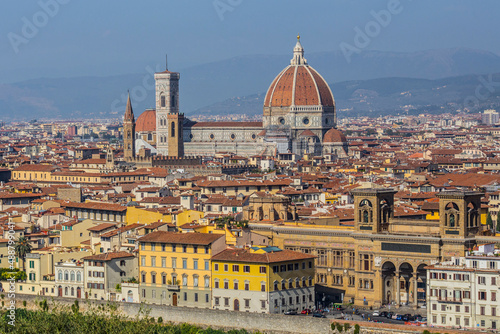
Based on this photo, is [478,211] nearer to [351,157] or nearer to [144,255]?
[144,255]

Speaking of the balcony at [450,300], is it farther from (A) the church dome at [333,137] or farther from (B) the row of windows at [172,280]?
(A) the church dome at [333,137]

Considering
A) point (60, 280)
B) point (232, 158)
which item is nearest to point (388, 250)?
point (60, 280)

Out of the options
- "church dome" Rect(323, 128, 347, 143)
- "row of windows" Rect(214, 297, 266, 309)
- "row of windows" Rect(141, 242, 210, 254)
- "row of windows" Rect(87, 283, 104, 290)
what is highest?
"church dome" Rect(323, 128, 347, 143)

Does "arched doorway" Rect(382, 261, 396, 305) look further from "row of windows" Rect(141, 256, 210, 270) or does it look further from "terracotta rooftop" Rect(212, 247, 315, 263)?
"row of windows" Rect(141, 256, 210, 270)

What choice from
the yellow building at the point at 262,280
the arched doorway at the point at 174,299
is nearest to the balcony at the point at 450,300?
the yellow building at the point at 262,280

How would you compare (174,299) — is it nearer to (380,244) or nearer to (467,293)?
(380,244)

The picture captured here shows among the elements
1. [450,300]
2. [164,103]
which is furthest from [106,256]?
[164,103]

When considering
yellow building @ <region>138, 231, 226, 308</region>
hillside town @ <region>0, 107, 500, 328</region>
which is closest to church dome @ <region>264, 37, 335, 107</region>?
hillside town @ <region>0, 107, 500, 328</region>
